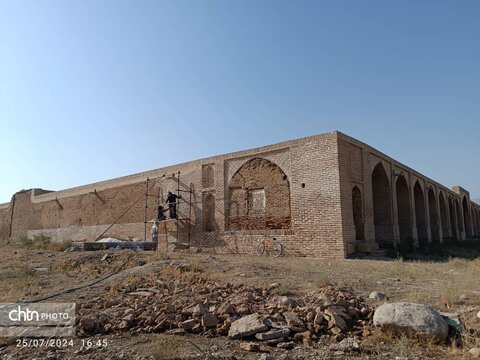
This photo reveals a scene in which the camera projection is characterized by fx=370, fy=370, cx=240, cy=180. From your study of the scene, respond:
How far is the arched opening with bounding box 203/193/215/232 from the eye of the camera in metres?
17.4

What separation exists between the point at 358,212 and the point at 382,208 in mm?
3305

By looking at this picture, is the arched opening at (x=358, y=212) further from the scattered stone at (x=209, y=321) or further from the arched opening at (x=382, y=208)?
the scattered stone at (x=209, y=321)

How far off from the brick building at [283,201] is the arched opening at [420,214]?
0.18 feet

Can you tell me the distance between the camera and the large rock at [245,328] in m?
4.78

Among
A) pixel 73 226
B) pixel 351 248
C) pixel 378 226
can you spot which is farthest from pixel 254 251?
pixel 73 226

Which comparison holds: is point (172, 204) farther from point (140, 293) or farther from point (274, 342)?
point (274, 342)

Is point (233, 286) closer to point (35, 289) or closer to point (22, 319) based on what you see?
point (22, 319)

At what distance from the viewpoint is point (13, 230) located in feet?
103

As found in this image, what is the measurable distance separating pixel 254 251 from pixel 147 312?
9803 mm

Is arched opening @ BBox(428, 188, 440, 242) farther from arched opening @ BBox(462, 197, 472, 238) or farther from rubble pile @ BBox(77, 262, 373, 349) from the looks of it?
rubble pile @ BBox(77, 262, 373, 349)

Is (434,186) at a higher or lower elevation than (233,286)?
higher

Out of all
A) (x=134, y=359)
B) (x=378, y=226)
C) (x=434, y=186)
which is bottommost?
(x=134, y=359)

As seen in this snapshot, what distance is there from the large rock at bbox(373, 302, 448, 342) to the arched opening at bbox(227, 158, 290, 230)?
Answer: 948 centimetres

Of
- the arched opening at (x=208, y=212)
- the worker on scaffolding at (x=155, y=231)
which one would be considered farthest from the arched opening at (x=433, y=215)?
the worker on scaffolding at (x=155, y=231)
